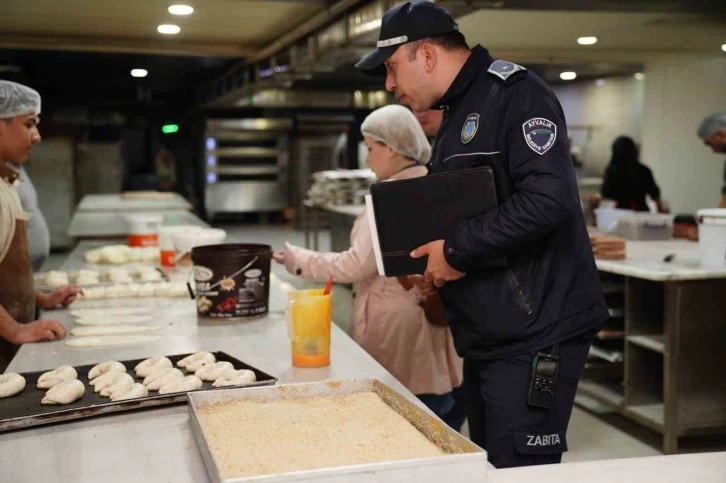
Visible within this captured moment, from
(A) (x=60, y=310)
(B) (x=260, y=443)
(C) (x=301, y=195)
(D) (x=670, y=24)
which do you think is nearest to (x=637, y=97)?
(D) (x=670, y=24)

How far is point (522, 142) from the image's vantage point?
1.90 meters

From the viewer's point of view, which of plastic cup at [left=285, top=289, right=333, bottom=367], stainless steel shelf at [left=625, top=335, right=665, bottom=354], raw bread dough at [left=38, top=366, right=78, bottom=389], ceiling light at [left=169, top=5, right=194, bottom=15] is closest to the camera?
raw bread dough at [left=38, top=366, right=78, bottom=389]

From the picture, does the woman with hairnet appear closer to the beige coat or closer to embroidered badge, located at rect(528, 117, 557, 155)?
the beige coat

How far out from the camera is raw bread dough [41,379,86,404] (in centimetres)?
169

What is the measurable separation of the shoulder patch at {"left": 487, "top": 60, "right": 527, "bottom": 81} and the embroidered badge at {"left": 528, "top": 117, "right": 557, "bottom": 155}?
0.51 ft

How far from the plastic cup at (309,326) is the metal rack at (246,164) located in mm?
13664

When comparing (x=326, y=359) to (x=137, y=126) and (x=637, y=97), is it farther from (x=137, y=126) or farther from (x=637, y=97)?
(x=137, y=126)

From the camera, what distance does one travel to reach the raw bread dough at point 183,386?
1.75 meters

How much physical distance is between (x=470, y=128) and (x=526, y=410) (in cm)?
75

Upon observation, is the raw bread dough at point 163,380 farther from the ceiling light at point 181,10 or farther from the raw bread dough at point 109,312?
the ceiling light at point 181,10

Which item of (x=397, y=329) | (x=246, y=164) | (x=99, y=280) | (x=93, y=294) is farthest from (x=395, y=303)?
(x=246, y=164)

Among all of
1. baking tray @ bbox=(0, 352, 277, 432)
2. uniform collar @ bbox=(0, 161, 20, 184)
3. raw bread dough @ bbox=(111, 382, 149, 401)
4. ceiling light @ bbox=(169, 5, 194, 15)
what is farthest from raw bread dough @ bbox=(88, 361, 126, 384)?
ceiling light @ bbox=(169, 5, 194, 15)

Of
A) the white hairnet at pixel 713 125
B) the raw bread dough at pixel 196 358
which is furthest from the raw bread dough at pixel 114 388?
the white hairnet at pixel 713 125

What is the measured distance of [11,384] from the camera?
1774 millimetres
